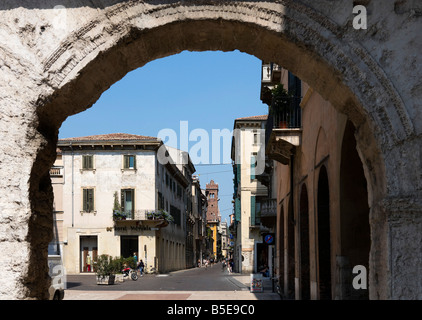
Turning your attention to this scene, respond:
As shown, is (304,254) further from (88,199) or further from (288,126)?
(88,199)

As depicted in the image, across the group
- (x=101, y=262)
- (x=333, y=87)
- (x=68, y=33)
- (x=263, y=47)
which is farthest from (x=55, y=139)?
(x=101, y=262)

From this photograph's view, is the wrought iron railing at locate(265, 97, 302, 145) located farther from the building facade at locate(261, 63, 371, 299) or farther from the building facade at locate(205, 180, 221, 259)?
the building facade at locate(205, 180, 221, 259)

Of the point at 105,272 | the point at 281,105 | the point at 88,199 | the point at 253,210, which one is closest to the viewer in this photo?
the point at 281,105

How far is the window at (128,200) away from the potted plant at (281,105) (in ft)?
84.8

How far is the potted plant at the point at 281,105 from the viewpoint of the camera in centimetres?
1427

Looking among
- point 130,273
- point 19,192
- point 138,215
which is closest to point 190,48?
point 19,192

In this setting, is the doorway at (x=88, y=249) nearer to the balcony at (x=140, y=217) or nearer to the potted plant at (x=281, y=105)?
the balcony at (x=140, y=217)

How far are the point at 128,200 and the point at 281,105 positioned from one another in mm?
26294

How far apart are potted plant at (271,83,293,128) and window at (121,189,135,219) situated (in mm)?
25844

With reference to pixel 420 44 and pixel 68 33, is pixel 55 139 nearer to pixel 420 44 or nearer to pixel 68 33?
pixel 68 33

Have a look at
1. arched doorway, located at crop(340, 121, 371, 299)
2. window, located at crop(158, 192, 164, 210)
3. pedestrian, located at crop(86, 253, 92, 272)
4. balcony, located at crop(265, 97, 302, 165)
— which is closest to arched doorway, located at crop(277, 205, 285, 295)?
balcony, located at crop(265, 97, 302, 165)

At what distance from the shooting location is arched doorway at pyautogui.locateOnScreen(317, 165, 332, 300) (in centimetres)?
1098

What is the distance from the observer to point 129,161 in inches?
1559

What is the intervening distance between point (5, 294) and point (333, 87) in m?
3.90
